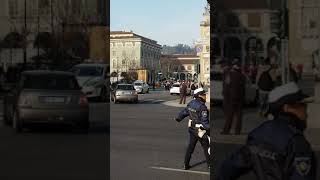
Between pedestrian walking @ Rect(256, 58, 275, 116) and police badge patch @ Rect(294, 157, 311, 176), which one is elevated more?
pedestrian walking @ Rect(256, 58, 275, 116)

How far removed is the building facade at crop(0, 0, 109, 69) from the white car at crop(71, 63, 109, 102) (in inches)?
8.3

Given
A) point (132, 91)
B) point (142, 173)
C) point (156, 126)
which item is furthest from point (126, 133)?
point (132, 91)

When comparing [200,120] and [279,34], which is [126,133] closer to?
[200,120]

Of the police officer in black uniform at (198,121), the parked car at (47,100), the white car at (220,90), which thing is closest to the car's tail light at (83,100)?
the parked car at (47,100)

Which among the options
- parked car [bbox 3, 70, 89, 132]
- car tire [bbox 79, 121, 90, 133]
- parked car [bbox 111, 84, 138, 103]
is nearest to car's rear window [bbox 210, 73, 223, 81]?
parked car [bbox 3, 70, 89, 132]

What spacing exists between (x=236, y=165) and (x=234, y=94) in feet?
1.54

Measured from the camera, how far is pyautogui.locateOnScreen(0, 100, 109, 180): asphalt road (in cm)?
318

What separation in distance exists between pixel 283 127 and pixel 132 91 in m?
30.4

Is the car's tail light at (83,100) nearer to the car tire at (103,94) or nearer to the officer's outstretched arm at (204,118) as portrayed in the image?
the car tire at (103,94)

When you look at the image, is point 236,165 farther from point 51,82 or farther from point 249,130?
point 51,82

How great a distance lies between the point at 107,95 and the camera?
10.2 feet

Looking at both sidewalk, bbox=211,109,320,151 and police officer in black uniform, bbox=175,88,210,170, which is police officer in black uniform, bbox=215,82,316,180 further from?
police officer in black uniform, bbox=175,88,210,170

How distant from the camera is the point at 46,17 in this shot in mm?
3104

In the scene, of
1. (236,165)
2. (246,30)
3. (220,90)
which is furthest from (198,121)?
(236,165)
